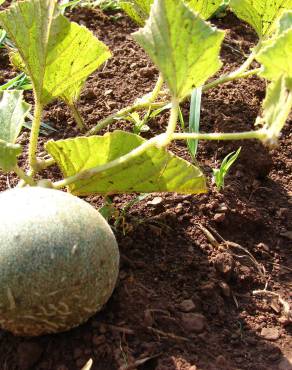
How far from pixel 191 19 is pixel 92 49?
1.53 ft

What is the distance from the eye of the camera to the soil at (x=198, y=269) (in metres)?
2.01

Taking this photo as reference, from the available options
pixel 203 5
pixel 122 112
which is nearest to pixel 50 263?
pixel 122 112

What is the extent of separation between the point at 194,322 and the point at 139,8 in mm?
1428

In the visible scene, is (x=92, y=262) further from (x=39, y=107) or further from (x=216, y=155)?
(x=216, y=155)

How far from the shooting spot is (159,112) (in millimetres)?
2979

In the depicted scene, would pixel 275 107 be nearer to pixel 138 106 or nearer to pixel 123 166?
pixel 123 166

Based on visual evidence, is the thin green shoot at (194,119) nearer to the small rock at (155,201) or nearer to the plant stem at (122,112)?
the plant stem at (122,112)

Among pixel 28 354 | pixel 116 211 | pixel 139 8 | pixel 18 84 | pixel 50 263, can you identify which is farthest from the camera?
pixel 18 84

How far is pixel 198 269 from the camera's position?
2.32 meters

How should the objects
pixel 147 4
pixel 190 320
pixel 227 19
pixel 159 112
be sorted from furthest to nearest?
1. pixel 227 19
2. pixel 159 112
3. pixel 147 4
4. pixel 190 320

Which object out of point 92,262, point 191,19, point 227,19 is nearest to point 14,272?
point 92,262

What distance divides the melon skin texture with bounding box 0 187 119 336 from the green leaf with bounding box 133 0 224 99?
0.52 meters

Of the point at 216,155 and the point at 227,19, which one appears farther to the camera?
the point at 227,19

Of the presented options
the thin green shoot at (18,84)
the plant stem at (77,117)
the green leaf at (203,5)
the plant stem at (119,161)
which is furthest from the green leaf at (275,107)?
the thin green shoot at (18,84)
